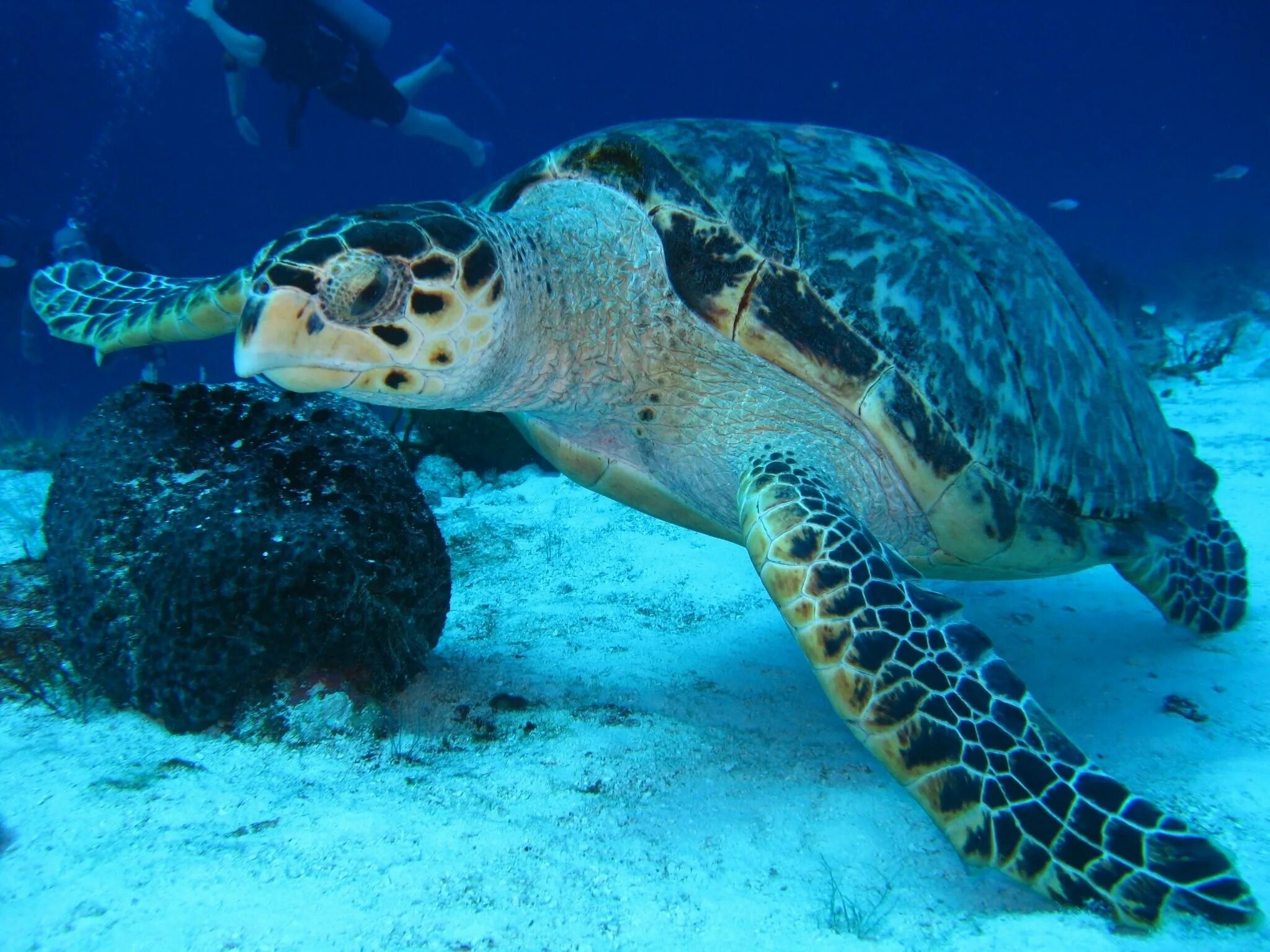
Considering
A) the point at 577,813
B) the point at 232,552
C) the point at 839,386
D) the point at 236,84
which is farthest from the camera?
the point at 236,84

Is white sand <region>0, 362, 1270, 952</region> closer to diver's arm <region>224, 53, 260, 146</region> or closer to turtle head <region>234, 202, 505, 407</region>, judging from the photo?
turtle head <region>234, 202, 505, 407</region>

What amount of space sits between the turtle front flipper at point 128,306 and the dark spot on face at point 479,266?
1427 mm

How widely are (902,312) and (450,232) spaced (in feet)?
5.98

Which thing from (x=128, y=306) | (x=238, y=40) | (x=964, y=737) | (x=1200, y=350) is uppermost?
(x=1200, y=350)

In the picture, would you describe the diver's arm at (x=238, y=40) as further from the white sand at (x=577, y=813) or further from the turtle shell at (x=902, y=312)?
the white sand at (x=577, y=813)

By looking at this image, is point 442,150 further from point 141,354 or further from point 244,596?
point 244,596

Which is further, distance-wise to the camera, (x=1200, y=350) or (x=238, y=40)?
(x=238, y=40)

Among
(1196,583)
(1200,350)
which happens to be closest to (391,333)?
(1196,583)

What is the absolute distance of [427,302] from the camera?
204cm

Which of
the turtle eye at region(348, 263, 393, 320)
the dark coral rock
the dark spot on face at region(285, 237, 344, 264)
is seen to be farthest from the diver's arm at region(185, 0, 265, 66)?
the turtle eye at region(348, 263, 393, 320)

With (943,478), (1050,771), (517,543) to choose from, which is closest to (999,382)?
(943,478)

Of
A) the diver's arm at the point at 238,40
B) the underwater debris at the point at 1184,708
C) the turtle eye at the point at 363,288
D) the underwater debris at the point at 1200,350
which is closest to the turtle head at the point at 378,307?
the turtle eye at the point at 363,288

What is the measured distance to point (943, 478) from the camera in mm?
2652

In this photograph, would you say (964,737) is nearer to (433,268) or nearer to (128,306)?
(433,268)
